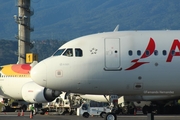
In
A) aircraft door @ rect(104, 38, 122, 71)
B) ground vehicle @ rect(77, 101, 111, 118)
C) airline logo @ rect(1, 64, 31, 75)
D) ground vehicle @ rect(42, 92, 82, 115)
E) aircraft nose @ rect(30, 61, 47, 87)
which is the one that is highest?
airline logo @ rect(1, 64, 31, 75)

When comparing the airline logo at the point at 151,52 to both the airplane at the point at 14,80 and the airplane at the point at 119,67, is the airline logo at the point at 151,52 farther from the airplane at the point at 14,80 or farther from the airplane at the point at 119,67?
the airplane at the point at 14,80

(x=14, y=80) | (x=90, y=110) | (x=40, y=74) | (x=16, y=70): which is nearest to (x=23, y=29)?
(x=16, y=70)

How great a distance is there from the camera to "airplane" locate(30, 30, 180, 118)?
29.0 meters

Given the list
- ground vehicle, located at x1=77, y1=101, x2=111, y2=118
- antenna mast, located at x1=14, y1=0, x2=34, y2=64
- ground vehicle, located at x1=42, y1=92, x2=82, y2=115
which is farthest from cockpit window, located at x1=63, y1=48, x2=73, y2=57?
antenna mast, located at x1=14, y1=0, x2=34, y2=64

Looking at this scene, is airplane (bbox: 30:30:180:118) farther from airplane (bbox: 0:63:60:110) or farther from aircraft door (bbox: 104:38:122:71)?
airplane (bbox: 0:63:60:110)

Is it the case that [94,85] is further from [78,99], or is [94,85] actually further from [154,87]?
[78,99]

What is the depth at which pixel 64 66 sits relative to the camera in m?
29.3

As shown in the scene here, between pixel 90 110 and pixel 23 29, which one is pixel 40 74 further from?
pixel 23 29

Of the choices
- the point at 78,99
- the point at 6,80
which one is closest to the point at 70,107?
the point at 78,99

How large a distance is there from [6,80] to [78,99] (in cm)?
1184

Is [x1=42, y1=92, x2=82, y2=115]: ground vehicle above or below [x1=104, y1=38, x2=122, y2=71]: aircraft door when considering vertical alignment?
below

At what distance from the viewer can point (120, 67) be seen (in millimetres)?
29047

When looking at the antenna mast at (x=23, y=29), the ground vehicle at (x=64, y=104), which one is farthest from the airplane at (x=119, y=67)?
the antenna mast at (x=23, y=29)

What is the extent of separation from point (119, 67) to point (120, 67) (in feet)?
0.17
